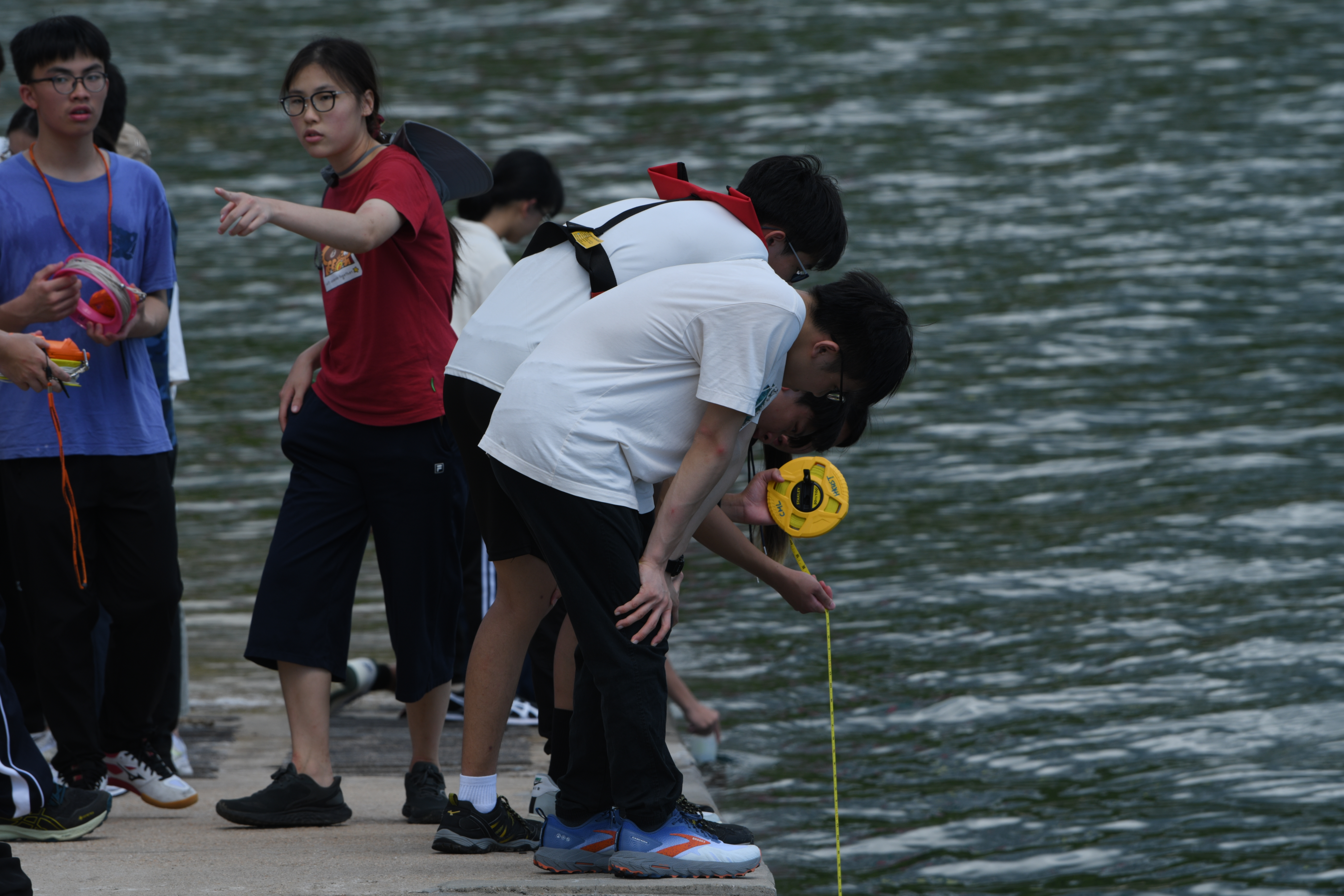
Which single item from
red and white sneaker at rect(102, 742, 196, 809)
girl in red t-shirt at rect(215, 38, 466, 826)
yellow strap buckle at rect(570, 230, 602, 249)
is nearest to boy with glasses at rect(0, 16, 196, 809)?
red and white sneaker at rect(102, 742, 196, 809)

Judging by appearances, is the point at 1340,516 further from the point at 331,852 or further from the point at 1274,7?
the point at 1274,7

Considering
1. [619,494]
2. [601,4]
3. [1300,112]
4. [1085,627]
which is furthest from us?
[601,4]

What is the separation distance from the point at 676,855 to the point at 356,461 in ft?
4.52

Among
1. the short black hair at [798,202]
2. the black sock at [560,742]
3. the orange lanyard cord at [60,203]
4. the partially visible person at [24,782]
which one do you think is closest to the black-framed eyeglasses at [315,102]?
the orange lanyard cord at [60,203]

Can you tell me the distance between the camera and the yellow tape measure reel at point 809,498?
417 cm

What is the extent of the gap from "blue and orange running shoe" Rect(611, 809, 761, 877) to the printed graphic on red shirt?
1.54 meters

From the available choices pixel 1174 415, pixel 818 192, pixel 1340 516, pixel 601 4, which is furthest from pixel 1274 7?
pixel 818 192

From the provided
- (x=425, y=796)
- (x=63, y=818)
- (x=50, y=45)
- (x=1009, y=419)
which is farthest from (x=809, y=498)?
(x=1009, y=419)

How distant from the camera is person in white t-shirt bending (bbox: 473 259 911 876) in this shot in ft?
11.8

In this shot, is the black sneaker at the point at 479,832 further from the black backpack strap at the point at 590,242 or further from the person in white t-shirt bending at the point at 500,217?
the person in white t-shirt bending at the point at 500,217

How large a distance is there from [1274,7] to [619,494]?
81.9 ft

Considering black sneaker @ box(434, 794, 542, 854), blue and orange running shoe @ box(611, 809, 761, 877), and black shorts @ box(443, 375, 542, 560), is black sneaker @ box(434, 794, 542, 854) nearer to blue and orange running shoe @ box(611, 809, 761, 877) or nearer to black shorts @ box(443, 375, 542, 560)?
blue and orange running shoe @ box(611, 809, 761, 877)

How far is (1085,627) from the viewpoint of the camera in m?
7.71

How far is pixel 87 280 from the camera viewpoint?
4.36m
